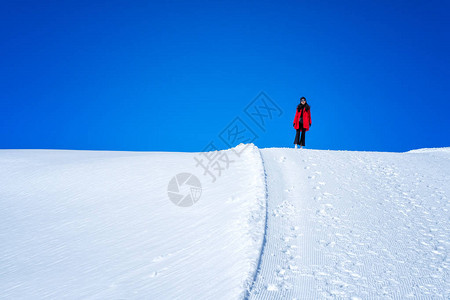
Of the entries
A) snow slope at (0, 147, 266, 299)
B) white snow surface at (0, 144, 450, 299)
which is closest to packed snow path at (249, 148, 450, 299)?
white snow surface at (0, 144, 450, 299)

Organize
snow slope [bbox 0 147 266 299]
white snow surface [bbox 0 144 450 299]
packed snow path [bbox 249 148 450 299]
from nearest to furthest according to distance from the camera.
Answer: packed snow path [bbox 249 148 450 299]
white snow surface [bbox 0 144 450 299]
snow slope [bbox 0 147 266 299]

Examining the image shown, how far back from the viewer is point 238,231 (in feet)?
13.9

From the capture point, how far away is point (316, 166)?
7.13m

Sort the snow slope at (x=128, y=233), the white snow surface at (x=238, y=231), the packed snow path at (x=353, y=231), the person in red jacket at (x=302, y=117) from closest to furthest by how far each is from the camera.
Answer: the packed snow path at (x=353, y=231) < the white snow surface at (x=238, y=231) < the snow slope at (x=128, y=233) < the person in red jacket at (x=302, y=117)

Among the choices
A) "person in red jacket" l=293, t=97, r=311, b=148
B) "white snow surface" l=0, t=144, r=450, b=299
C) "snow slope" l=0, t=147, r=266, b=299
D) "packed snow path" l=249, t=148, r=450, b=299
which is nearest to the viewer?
"packed snow path" l=249, t=148, r=450, b=299

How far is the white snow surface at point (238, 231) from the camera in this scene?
11.1 feet

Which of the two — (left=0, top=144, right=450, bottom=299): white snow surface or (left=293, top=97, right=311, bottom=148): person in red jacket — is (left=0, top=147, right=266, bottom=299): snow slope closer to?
(left=0, top=144, right=450, bottom=299): white snow surface

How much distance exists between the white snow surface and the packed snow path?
20 millimetres

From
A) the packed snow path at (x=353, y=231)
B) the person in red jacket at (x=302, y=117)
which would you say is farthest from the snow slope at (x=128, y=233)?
the person in red jacket at (x=302, y=117)

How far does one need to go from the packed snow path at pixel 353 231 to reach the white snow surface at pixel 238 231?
0.07ft

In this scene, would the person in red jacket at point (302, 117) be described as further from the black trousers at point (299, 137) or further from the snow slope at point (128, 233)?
the snow slope at point (128, 233)

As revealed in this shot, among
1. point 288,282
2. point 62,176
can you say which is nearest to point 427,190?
point 288,282

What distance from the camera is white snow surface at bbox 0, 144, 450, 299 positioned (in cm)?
340

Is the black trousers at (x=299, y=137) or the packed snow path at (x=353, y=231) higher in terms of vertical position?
the black trousers at (x=299, y=137)
